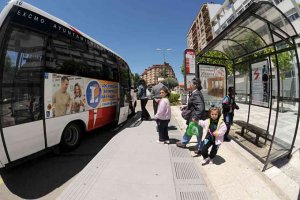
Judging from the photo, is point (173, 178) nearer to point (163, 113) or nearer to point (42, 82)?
point (163, 113)

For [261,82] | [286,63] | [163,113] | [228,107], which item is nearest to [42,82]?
[163,113]

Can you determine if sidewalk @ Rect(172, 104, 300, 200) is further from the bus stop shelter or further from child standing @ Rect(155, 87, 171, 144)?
child standing @ Rect(155, 87, 171, 144)

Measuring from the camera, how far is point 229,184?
10.7 ft

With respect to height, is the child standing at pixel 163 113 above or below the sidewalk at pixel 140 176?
above

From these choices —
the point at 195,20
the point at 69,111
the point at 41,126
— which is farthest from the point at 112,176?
the point at 195,20

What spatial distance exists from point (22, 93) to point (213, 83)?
6553 millimetres

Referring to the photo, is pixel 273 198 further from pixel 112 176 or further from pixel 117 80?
pixel 117 80

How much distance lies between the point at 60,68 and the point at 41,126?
1298 millimetres

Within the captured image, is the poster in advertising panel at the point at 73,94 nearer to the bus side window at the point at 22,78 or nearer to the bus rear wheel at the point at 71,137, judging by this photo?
the bus side window at the point at 22,78

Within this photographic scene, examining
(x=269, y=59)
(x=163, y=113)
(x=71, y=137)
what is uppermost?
(x=269, y=59)

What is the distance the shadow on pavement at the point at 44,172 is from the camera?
10.6 ft

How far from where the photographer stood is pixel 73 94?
15.5 ft

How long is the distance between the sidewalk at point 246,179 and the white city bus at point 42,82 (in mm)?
3141

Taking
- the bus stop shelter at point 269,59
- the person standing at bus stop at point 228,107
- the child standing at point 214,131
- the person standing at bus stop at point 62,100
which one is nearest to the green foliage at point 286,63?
the bus stop shelter at point 269,59
